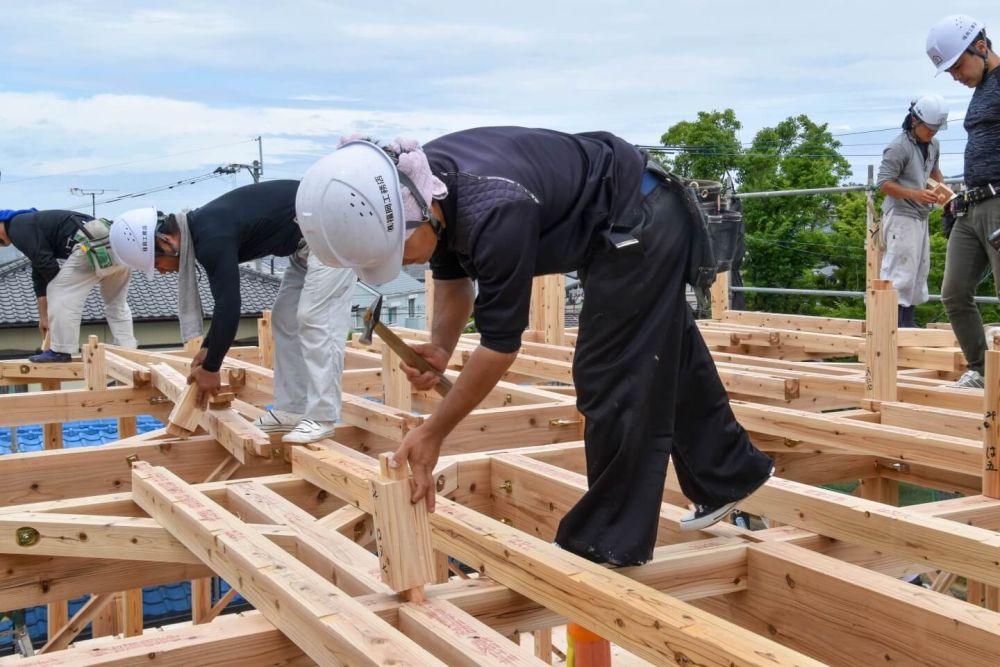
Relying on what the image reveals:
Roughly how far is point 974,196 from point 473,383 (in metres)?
3.23

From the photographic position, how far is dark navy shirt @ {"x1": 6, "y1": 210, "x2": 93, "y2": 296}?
286 inches

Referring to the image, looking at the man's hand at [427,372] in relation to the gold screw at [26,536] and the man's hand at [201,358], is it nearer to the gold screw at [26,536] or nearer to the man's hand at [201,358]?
the gold screw at [26,536]

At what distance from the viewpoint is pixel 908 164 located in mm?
6035

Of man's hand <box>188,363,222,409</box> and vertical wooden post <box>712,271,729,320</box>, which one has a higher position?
vertical wooden post <box>712,271,729,320</box>

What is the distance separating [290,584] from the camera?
224 cm

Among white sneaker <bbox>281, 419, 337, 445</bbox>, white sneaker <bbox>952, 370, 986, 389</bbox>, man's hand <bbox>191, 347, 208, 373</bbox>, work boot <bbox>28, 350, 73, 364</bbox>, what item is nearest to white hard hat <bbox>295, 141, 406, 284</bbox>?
white sneaker <bbox>281, 419, 337, 445</bbox>

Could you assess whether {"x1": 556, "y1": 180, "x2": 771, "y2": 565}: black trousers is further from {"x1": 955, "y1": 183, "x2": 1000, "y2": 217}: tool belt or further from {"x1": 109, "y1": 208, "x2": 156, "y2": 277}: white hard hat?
{"x1": 955, "y1": 183, "x2": 1000, "y2": 217}: tool belt

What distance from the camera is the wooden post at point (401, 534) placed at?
2.24 meters

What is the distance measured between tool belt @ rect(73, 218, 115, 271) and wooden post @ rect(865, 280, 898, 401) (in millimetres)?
5293

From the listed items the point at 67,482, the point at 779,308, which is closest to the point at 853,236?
the point at 779,308

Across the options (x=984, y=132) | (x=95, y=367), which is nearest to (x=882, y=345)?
(x=984, y=132)

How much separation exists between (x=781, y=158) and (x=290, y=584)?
114ft

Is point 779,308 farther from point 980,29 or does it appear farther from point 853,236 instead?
point 980,29

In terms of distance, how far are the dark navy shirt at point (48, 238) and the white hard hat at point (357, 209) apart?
18.9ft
